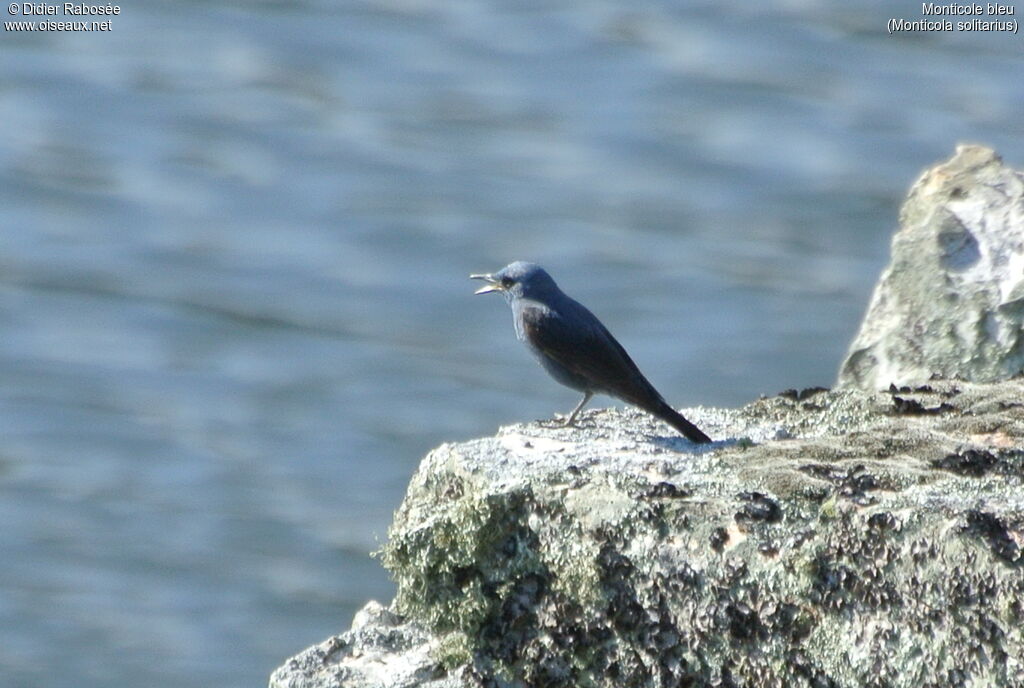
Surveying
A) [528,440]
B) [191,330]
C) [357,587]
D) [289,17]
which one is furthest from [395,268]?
[528,440]

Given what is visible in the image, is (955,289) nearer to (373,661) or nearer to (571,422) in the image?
(571,422)

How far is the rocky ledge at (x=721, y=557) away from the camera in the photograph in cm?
325

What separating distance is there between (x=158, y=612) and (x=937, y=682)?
6.21 m

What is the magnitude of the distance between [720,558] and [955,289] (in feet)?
7.88

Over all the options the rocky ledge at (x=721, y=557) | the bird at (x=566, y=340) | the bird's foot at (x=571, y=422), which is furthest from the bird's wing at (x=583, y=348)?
the rocky ledge at (x=721, y=557)

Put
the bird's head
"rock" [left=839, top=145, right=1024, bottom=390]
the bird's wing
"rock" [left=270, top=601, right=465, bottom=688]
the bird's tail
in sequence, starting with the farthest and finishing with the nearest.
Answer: the bird's head < "rock" [left=839, top=145, right=1024, bottom=390] < the bird's wing < the bird's tail < "rock" [left=270, top=601, right=465, bottom=688]

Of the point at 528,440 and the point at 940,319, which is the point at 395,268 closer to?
the point at 940,319

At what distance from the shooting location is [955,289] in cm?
552

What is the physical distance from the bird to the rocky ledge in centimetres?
73

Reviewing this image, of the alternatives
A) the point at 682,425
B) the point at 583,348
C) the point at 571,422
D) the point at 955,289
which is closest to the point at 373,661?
the point at 571,422

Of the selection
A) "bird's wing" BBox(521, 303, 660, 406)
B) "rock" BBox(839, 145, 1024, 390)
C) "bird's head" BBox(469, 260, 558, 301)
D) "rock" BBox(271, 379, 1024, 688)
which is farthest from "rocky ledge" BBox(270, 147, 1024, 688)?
"bird's head" BBox(469, 260, 558, 301)

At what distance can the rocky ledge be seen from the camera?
325 cm

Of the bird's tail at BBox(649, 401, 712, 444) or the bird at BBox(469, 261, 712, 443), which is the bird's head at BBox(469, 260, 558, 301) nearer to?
the bird at BBox(469, 261, 712, 443)

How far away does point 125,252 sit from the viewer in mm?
11242
